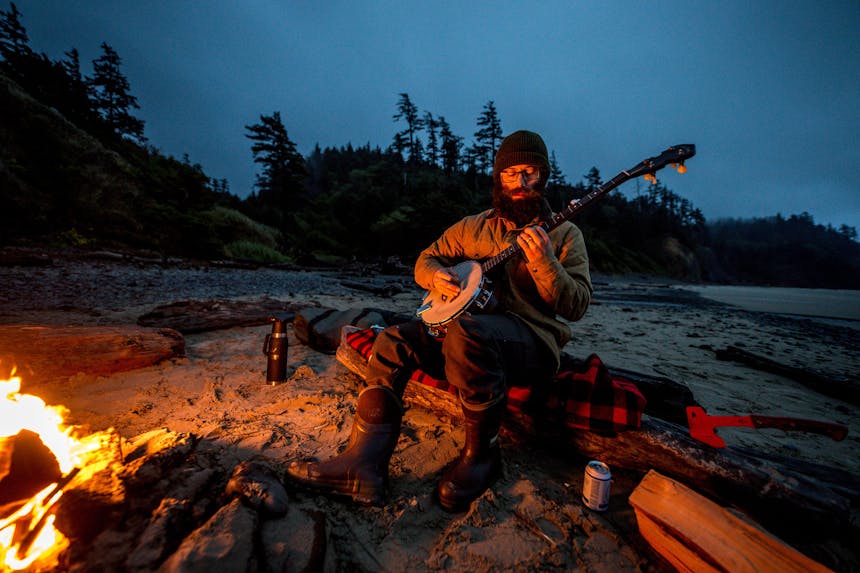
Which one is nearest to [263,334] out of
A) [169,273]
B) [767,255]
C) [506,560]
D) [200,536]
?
[200,536]

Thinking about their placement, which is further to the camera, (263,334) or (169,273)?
(169,273)

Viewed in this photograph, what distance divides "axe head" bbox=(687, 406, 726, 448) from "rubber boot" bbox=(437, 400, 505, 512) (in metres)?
1.04

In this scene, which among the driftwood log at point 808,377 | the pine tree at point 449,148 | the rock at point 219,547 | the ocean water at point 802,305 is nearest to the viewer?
the rock at point 219,547

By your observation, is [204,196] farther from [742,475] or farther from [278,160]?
[742,475]

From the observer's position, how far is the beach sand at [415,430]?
1509 mm

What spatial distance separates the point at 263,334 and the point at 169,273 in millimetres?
7637

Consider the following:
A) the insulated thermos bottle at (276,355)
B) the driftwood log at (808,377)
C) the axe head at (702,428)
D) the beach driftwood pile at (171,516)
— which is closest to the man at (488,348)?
the beach driftwood pile at (171,516)

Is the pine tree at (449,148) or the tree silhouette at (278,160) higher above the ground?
the pine tree at (449,148)

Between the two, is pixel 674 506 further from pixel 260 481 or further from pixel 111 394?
pixel 111 394

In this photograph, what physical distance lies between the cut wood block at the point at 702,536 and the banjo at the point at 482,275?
4.50 ft

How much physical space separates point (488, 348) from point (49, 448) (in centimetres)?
224

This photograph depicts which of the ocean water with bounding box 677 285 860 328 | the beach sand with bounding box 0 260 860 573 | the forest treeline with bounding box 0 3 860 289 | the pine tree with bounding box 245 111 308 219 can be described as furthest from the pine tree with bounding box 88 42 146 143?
the ocean water with bounding box 677 285 860 328

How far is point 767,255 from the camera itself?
71.2m

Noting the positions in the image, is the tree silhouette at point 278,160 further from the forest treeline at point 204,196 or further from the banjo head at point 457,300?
the banjo head at point 457,300
